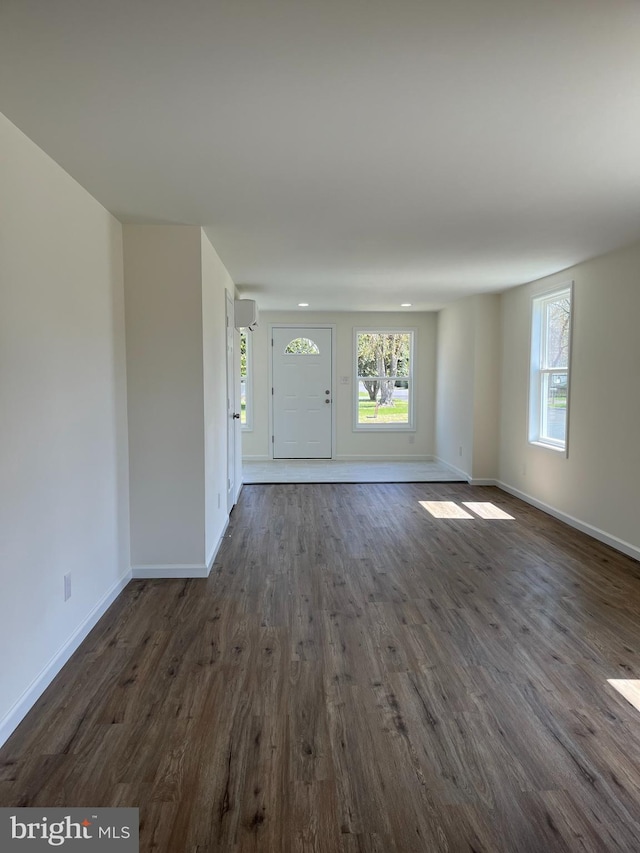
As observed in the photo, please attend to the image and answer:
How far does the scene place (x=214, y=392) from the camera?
13.4 ft

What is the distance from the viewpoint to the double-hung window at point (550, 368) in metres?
4.99

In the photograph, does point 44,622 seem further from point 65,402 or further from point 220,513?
point 220,513

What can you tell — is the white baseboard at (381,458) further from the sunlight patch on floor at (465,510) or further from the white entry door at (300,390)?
the sunlight patch on floor at (465,510)

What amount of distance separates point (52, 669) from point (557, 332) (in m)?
4.93

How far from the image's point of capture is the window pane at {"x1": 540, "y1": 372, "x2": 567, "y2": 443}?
16.5 ft

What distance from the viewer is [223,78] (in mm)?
1717

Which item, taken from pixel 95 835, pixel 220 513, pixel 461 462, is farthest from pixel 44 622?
pixel 461 462

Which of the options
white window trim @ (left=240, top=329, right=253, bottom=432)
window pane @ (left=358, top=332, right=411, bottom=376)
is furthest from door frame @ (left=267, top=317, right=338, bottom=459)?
window pane @ (left=358, top=332, right=411, bottom=376)

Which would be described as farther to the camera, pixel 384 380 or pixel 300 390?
pixel 384 380

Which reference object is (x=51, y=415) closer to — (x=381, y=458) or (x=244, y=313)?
(x=244, y=313)

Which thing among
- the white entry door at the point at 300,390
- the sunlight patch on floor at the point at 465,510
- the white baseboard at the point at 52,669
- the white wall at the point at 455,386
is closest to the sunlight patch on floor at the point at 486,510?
the sunlight patch on floor at the point at 465,510

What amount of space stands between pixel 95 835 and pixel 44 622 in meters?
0.98

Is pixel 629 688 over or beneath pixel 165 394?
beneath

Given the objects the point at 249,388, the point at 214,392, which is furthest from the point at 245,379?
the point at 214,392
